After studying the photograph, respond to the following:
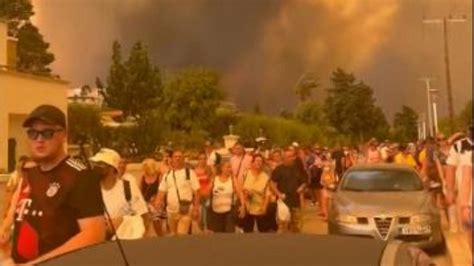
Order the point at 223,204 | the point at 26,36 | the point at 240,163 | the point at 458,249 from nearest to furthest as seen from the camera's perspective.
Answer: the point at 458,249 → the point at 223,204 → the point at 240,163 → the point at 26,36

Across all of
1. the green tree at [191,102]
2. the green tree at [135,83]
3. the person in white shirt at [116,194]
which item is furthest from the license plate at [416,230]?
the green tree at [191,102]

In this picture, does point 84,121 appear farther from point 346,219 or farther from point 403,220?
point 403,220

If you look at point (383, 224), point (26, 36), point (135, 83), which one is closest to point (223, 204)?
point (383, 224)

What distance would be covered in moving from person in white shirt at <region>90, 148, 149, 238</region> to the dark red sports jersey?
9.67 ft

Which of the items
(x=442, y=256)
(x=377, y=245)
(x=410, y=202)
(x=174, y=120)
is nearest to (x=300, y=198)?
(x=410, y=202)

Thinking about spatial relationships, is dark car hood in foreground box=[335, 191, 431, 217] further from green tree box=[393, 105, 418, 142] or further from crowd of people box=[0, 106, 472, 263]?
green tree box=[393, 105, 418, 142]

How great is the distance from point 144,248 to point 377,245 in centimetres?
76

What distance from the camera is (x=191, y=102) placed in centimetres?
6138

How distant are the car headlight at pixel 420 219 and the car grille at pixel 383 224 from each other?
0.29 meters

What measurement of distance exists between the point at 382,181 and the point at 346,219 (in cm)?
153

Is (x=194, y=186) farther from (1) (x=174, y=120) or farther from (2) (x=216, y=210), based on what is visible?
(1) (x=174, y=120)

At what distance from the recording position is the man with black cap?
12.3 feet

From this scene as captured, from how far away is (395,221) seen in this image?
36.4ft

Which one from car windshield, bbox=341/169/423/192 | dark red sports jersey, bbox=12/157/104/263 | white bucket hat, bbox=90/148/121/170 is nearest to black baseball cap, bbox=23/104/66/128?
dark red sports jersey, bbox=12/157/104/263
